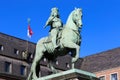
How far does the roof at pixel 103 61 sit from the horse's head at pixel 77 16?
147 ft

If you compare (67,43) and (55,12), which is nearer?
(67,43)

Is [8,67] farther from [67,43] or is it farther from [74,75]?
[74,75]

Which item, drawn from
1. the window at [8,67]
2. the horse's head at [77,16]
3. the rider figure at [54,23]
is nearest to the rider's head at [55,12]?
the rider figure at [54,23]

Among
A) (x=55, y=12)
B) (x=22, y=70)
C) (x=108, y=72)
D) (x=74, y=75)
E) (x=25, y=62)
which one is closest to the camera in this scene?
(x=74, y=75)

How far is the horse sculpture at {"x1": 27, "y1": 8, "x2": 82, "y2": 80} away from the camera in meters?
14.8

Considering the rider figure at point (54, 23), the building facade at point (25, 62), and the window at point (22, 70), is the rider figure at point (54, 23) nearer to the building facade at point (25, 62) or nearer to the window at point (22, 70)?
the building facade at point (25, 62)

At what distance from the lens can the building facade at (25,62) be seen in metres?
53.7

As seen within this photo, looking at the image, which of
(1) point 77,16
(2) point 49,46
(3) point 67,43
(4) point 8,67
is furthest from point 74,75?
(4) point 8,67

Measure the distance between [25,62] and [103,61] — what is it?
13625 millimetres

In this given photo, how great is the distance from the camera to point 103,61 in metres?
63.0

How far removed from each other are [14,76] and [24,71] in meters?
2.57

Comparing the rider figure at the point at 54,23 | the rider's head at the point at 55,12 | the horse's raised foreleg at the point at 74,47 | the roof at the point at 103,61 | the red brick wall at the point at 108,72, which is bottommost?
the horse's raised foreleg at the point at 74,47

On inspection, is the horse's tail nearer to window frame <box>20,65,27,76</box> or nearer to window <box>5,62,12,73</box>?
window <box>5,62,12,73</box>

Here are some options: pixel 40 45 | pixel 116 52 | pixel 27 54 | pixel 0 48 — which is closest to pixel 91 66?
pixel 116 52
